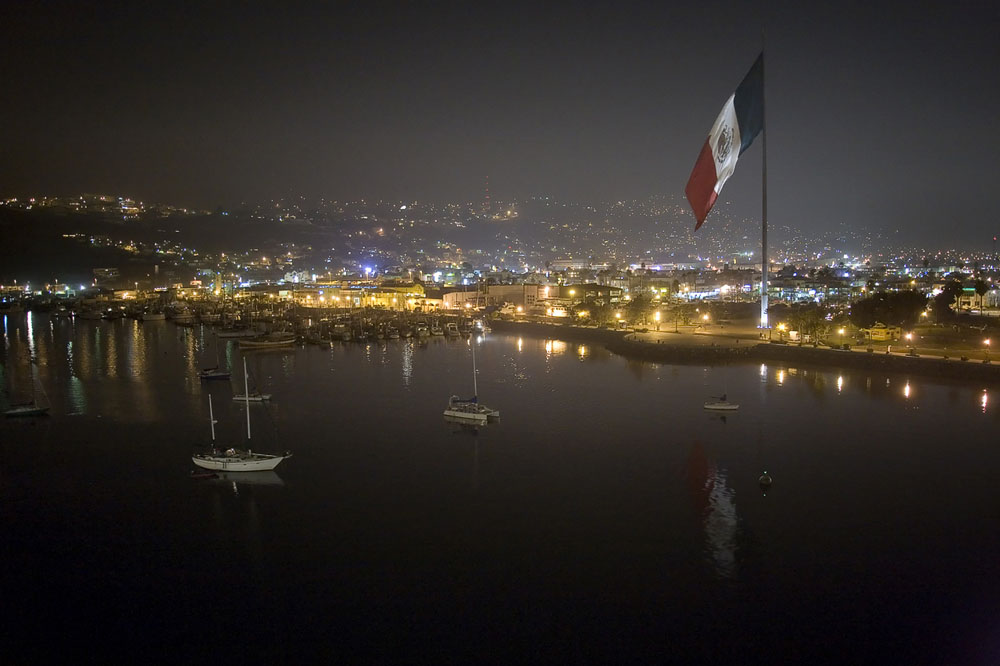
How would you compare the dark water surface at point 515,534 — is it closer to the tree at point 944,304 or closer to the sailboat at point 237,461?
the sailboat at point 237,461

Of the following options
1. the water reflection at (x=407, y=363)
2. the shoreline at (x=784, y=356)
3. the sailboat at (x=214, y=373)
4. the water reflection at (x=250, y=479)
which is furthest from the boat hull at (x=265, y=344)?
the water reflection at (x=250, y=479)

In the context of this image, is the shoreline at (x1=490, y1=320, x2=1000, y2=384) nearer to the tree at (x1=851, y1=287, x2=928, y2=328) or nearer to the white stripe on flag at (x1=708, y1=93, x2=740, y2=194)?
the tree at (x1=851, y1=287, x2=928, y2=328)

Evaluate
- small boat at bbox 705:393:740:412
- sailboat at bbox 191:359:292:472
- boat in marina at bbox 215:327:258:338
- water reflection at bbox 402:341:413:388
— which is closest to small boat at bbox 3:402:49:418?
sailboat at bbox 191:359:292:472

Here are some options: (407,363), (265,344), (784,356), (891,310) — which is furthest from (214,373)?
(891,310)

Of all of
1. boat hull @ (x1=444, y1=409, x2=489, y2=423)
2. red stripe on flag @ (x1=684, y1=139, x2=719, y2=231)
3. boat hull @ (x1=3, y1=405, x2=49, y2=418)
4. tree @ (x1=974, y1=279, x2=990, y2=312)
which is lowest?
boat hull @ (x1=444, y1=409, x2=489, y2=423)

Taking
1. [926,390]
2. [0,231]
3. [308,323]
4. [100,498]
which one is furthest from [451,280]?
[100,498]

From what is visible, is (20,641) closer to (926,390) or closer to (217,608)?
(217,608)
